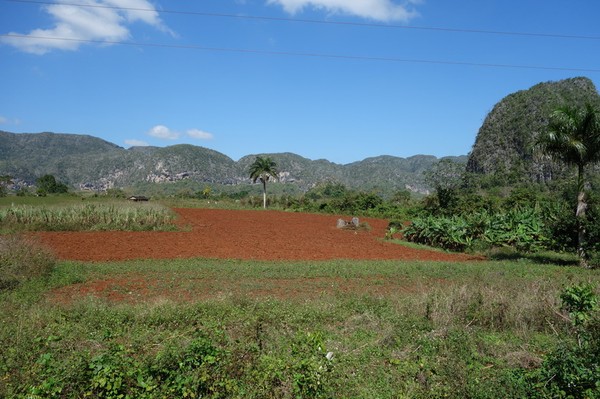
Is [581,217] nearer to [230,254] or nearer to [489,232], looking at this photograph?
[489,232]

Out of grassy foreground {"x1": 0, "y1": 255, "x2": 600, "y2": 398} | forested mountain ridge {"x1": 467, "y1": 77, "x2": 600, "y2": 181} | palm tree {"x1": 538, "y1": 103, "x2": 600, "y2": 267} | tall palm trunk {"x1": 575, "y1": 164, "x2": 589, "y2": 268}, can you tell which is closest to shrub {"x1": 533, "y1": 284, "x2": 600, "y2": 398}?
grassy foreground {"x1": 0, "y1": 255, "x2": 600, "y2": 398}

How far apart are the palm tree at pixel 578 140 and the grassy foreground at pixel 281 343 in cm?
775

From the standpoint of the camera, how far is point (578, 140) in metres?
14.2

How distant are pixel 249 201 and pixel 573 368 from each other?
173ft

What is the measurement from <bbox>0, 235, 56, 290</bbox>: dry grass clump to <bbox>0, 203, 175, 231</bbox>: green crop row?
1320cm

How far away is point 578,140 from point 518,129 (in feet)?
176

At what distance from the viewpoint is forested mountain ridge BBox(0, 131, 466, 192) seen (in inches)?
5192

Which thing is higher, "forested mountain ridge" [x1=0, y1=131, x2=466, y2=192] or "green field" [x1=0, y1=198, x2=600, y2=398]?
"forested mountain ridge" [x1=0, y1=131, x2=466, y2=192]

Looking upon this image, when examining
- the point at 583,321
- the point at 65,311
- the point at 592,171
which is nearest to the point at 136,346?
the point at 65,311

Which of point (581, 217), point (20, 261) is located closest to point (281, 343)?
point (20, 261)

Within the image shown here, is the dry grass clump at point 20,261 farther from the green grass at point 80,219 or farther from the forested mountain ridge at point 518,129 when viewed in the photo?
the forested mountain ridge at point 518,129

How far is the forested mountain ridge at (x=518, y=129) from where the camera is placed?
5547 centimetres

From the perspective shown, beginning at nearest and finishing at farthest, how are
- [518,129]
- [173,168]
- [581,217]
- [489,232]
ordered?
[581,217]
[489,232]
[518,129]
[173,168]

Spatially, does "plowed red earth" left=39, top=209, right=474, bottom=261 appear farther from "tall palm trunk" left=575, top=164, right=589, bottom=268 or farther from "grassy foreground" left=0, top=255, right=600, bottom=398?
"grassy foreground" left=0, top=255, right=600, bottom=398
